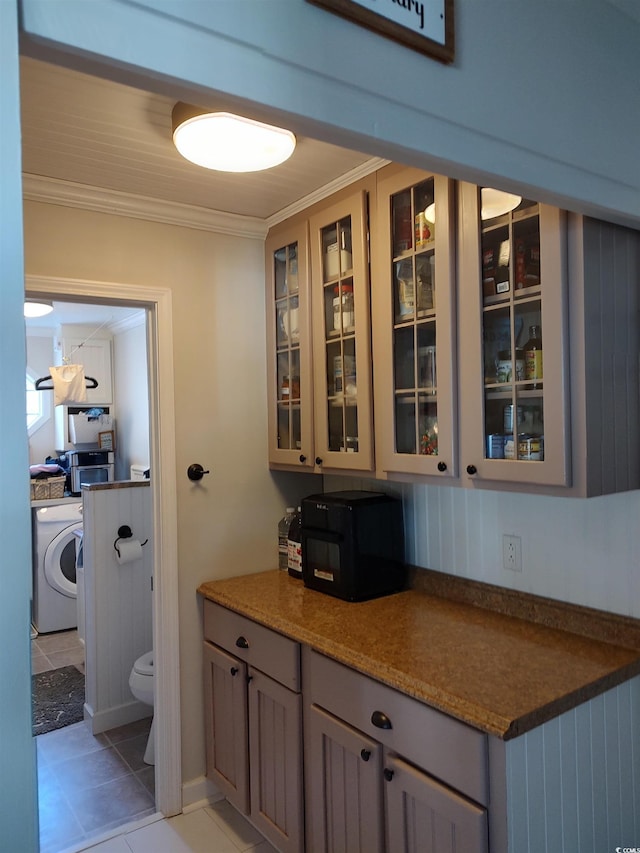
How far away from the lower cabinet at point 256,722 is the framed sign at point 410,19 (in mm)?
1664

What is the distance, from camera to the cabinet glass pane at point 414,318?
1.90 m

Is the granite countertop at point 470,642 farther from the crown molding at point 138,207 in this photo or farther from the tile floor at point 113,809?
the crown molding at point 138,207

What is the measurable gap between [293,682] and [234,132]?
1650mm

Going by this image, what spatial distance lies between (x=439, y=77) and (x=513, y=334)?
786 mm

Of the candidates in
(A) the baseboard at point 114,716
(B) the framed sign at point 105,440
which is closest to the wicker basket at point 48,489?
(B) the framed sign at point 105,440

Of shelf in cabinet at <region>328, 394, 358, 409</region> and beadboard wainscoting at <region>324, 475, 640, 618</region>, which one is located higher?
shelf in cabinet at <region>328, 394, 358, 409</region>

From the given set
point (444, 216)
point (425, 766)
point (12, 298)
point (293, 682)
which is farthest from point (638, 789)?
point (12, 298)

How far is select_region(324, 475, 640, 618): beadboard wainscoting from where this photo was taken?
68.2 inches

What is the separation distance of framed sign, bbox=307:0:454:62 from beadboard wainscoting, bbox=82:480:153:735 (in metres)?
2.76

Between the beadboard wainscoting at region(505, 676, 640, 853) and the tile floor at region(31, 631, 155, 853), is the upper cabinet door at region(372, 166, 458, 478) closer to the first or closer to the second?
the beadboard wainscoting at region(505, 676, 640, 853)

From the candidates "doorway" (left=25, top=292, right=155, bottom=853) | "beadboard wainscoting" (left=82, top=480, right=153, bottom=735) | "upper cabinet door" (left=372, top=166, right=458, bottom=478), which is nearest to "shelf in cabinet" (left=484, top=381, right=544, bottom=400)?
"upper cabinet door" (left=372, top=166, right=458, bottom=478)

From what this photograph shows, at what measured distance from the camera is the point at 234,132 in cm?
167

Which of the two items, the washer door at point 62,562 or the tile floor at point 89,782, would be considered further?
the washer door at point 62,562

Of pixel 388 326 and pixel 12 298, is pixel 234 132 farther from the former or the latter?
pixel 12 298
